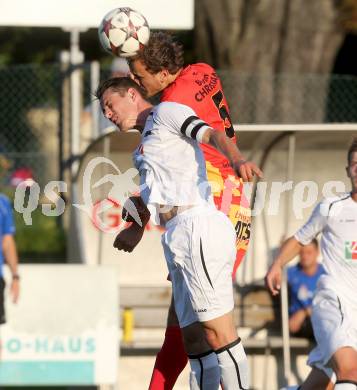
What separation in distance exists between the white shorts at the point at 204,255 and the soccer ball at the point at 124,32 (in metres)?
0.87

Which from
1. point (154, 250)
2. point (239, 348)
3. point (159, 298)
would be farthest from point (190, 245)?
point (154, 250)

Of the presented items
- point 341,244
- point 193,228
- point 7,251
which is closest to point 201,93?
point 193,228

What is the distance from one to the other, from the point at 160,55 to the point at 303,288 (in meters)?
4.45

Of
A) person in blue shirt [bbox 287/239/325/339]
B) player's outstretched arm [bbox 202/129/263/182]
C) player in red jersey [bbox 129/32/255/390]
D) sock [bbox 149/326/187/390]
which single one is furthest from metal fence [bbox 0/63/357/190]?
player's outstretched arm [bbox 202/129/263/182]

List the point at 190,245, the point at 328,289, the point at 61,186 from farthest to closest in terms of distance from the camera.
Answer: the point at 61,186, the point at 328,289, the point at 190,245

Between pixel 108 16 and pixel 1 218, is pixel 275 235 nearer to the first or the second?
pixel 1 218

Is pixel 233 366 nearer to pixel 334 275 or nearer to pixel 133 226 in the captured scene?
pixel 133 226

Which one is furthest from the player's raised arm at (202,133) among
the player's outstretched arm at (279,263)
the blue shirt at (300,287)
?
the blue shirt at (300,287)

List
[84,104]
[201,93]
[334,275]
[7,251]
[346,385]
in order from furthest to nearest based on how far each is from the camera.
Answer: [84,104], [7,251], [334,275], [346,385], [201,93]

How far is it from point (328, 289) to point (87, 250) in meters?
3.73

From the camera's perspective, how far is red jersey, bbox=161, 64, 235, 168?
19.7 feet

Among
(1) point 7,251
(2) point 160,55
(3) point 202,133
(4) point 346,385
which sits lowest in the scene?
(4) point 346,385

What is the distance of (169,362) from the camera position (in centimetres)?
650

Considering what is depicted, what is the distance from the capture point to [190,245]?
5953 millimetres
